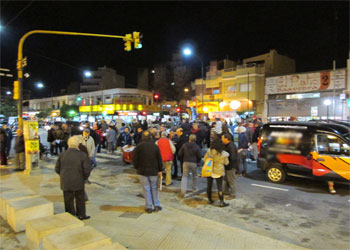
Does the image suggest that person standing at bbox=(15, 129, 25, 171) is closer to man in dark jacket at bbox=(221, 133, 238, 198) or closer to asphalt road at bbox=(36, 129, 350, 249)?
asphalt road at bbox=(36, 129, 350, 249)

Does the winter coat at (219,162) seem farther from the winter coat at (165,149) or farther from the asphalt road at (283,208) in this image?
the winter coat at (165,149)

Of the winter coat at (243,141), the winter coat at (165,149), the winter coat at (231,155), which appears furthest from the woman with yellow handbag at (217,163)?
the winter coat at (243,141)

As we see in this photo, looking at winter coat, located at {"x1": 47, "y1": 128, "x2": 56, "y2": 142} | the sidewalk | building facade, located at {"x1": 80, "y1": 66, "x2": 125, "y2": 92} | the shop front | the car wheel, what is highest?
building facade, located at {"x1": 80, "y1": 66, "x2": 125, "y2": 92}

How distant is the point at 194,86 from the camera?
4828 centimetres

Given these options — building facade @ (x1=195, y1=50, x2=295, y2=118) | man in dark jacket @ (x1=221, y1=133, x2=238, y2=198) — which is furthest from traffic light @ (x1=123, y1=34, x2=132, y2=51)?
building facade @ (x1=195, y1=50, x2=295, y2=118)

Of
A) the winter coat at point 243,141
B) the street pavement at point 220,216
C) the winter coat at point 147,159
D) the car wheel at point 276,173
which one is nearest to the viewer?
the street pavement at point 220,216

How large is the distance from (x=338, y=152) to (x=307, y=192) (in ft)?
4.72

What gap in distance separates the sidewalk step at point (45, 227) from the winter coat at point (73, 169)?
0.74 meters

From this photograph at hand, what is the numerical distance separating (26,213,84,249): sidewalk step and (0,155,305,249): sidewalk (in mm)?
580

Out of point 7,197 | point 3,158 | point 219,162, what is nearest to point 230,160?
point 219,162

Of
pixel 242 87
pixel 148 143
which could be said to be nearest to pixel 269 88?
pixel 242 87

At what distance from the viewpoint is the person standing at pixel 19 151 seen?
9930 mm

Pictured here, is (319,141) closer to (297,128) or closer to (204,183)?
(297,128)

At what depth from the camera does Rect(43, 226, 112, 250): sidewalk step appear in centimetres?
309
